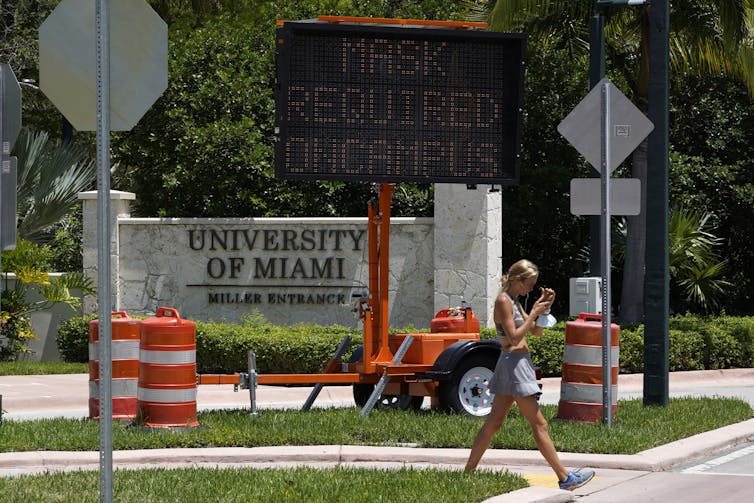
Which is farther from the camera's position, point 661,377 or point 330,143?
point 661,377

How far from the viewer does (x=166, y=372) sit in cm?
1182

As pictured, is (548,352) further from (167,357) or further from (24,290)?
(24,290)

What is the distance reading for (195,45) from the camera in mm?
24234

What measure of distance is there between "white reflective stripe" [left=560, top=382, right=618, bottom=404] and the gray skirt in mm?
3220

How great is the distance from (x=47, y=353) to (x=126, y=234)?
99.0 inches

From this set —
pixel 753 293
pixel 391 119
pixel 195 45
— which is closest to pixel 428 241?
pixel 195 45

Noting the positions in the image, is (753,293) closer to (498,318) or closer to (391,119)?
(391,119)

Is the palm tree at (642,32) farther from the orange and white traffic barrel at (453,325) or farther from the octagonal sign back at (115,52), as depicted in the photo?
the octagonal sign back at (115,52)

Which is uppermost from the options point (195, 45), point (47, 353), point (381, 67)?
point (195, 45)

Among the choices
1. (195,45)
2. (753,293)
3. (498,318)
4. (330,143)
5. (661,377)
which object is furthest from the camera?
(753,293)

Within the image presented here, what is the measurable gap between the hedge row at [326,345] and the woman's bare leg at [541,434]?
9.09 meters

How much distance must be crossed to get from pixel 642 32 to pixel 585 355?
10.8 meters

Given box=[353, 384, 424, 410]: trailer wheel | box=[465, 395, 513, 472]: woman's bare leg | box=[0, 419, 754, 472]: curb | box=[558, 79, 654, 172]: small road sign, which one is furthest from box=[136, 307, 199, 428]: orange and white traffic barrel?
box=[558, 79, 654, 172]: small road sign

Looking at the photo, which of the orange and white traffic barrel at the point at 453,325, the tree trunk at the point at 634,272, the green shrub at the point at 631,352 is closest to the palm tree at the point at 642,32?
the tree trunk at the point at 634,272
